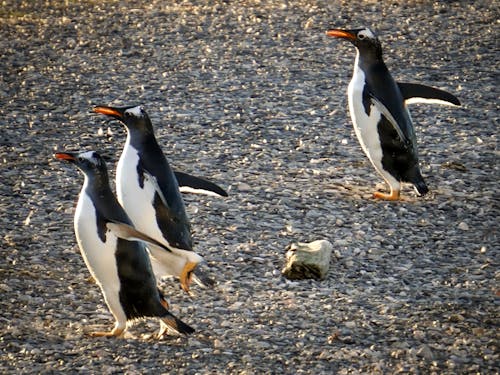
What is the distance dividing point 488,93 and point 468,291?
3688 millimetres

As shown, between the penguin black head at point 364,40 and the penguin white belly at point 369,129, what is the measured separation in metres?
0.31

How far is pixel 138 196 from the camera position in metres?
5.83

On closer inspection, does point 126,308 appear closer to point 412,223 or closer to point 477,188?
point 412,223

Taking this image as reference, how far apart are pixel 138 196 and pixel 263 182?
1.67 m

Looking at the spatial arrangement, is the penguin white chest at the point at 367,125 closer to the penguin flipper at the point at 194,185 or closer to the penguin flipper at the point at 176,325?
the penguin flipper at the point at 194,185

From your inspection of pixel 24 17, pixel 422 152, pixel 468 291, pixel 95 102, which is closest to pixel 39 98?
pixel 95 102

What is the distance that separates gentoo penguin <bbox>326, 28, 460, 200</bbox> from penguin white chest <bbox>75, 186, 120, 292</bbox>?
236 cm

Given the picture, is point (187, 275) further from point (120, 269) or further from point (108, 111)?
point (108, 111)

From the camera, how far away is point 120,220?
542 cm

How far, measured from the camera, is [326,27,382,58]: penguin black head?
7.48 m

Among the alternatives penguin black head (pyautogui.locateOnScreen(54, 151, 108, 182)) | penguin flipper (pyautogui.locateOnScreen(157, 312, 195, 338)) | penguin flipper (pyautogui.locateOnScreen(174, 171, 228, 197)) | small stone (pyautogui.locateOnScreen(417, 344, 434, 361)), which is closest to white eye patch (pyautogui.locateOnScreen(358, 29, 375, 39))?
penguin flipper (pyautogui.locateOnScreen(174, 171, 228, 197))

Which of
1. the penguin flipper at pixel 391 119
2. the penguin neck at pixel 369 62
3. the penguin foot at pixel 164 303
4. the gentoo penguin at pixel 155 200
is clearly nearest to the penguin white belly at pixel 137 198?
the gentoo penguin at pixel 155 200

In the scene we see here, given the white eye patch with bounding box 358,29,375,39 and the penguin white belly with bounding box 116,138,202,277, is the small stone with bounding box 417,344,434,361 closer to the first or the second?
the penguin white belly with bounding box 116,138,202,277

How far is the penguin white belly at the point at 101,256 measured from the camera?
17.3ft
